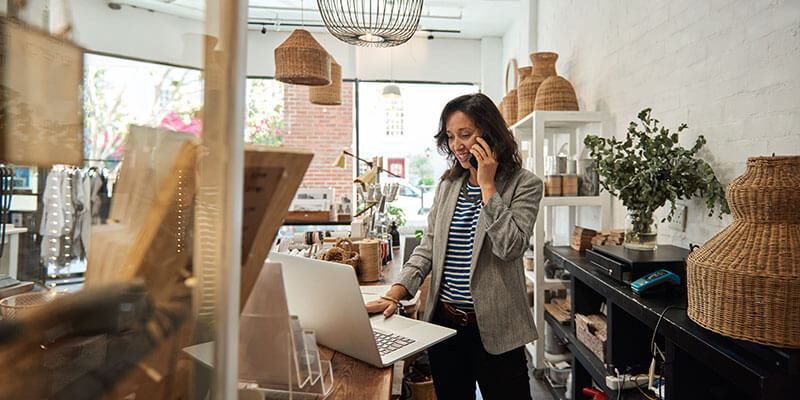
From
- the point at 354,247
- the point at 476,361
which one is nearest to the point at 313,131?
the point at 354,247

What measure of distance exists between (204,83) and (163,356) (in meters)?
0.14

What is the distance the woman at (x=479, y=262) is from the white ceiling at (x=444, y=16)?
3462mm

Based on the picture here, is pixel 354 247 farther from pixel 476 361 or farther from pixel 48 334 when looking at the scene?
pixel 48 334

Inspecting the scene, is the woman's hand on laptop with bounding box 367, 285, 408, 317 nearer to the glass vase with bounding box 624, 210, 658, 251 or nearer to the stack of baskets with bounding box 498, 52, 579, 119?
the glass vase with bounding box 624, 210, 658, 251

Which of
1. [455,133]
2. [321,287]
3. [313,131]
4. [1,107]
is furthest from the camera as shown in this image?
[313,131]

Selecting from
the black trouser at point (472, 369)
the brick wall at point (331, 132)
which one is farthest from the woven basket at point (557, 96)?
the brick wall at point (331, 132)

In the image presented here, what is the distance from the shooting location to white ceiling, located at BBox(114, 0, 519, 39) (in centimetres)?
472

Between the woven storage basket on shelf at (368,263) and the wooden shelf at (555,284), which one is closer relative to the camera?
the woven storage basket on shelf at (368,263)

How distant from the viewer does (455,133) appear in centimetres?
173

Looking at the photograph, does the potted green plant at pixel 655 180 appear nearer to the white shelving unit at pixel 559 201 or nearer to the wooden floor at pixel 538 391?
the white shelving unit at pixel 559 201

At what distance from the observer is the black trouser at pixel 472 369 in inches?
59.9

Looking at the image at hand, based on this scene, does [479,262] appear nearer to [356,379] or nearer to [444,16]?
[356,379]

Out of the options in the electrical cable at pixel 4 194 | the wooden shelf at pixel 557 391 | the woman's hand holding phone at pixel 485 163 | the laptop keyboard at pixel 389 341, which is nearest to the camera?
the electrical cable at pixel 4 194

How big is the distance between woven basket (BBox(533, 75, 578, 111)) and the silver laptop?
204 cm
